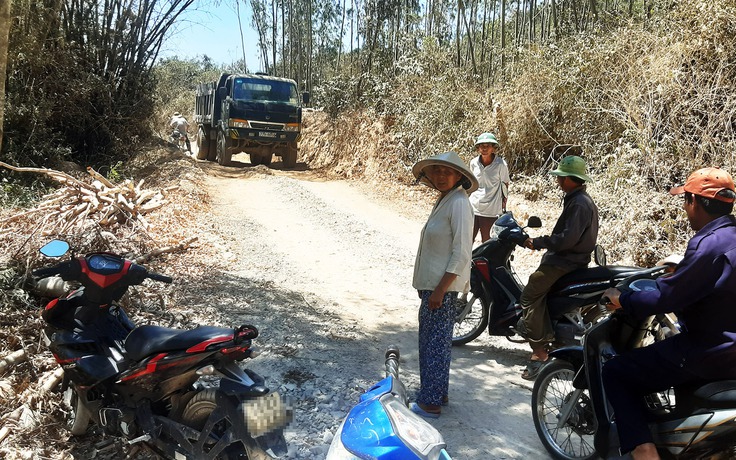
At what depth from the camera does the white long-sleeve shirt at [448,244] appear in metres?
3.41

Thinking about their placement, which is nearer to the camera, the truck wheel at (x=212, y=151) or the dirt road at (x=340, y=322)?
the dirt road at (x=340, y=322)

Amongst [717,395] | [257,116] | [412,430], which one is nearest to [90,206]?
[412,430]

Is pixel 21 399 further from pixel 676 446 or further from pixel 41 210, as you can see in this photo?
pixel 41 210

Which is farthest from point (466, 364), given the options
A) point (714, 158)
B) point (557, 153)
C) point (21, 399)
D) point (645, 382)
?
point (557, 153)

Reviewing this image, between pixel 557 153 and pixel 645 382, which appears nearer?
pixel 645 382

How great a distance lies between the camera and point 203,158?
19.1 metres

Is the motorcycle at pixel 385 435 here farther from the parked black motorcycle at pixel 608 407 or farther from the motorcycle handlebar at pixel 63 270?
the motorcycle handlebar at pixel 63 270

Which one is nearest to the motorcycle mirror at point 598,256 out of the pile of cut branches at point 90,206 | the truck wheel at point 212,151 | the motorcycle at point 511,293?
the motorcycle at point 511,293

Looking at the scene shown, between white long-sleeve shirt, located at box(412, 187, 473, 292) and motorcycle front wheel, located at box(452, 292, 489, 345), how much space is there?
1.32 meters

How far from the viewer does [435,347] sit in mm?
3586

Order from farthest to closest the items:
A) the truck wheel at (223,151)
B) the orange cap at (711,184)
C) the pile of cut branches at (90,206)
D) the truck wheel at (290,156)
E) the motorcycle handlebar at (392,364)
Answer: the truck wheel at (290,156), the truck wheel at (223,151), the pile of cut branches at (90,206), the orange cap at (711,184), the motorcycle handlebar at (392,364)

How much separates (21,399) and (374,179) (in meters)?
12.0

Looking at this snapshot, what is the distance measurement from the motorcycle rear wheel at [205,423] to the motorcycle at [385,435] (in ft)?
3.73

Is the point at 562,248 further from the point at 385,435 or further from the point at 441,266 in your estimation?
the point at 385,435
